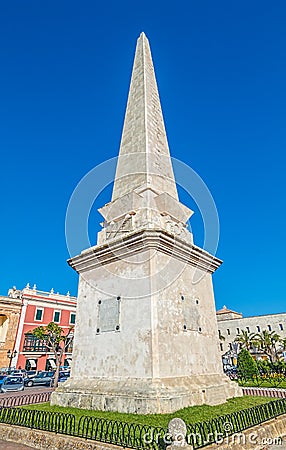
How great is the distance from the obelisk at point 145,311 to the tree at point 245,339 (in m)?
48.5

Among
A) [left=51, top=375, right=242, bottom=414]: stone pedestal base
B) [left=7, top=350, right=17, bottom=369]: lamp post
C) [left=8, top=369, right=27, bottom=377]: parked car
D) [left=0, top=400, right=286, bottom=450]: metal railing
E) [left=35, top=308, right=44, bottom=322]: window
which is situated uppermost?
[left=35, top=308, right=44, bottom=322]: window

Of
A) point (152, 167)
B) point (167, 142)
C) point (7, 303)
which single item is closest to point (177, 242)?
point (152, 167)

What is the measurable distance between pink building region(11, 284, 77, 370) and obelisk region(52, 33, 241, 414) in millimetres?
33269

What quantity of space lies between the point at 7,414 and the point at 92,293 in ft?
11.5

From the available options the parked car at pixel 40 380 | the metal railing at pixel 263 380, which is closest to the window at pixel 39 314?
the parked car at pixel 40 380

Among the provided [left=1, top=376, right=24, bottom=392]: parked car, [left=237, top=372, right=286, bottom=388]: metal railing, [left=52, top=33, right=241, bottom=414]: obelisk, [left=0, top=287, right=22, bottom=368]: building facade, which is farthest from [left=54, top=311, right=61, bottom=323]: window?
[left=52, top=33, right=241, bottom=414]: obelisk

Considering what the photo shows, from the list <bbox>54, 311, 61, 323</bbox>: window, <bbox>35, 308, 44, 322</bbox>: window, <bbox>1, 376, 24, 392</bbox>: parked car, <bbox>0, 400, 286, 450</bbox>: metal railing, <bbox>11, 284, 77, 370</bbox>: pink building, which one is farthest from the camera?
<bbox>54, 311, 61, 323</bbox>: window

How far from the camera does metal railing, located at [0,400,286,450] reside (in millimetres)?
4758

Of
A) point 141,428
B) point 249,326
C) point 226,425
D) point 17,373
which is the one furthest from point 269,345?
point 141,428

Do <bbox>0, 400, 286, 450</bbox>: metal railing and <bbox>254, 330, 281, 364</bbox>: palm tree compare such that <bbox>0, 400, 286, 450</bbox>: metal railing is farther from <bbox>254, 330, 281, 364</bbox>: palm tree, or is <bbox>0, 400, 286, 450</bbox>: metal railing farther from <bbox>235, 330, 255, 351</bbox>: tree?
<bbox>235, 330, 255, 351</bbox>: tree

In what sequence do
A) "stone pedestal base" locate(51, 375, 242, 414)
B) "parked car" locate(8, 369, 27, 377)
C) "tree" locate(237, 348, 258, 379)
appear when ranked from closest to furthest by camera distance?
"stone pedestal base" locate(51, 375, 242, 414), "tree" locate(237, 348, 258, 379), "parked car" locate(8, 369, 27, 377)

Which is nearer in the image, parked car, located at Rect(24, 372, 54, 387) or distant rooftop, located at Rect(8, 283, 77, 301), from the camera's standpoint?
parked car, located at Rect(24, 372, 54, 387)

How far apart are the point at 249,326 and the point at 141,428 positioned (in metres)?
58.5

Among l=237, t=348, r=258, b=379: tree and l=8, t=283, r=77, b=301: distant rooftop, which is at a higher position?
l=8, t=283, r=77, b=301: distant rooftop
